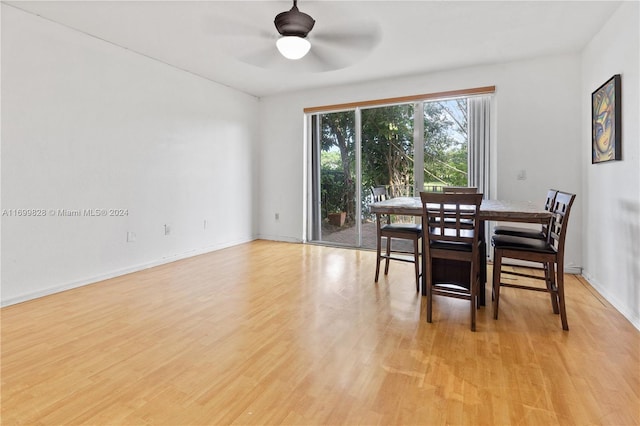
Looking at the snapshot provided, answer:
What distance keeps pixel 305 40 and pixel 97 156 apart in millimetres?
2377

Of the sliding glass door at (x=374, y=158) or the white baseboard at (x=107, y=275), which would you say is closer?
the white baseboard at (x=107, y=275)

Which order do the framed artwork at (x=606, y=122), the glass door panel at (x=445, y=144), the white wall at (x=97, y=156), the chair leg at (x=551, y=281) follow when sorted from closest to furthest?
the chair leg at (x=551, y=281), the framed artwork at (x=606, y=122), the white wall at (x=97, y=156), the glass door panel at (x=445, y=144)

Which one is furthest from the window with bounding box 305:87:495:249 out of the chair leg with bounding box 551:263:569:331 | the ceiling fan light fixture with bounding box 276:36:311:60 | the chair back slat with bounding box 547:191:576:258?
the ceiling fan light fixture with bounding box 276:36:311:60

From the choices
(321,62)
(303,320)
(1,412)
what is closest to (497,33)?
(321,62)

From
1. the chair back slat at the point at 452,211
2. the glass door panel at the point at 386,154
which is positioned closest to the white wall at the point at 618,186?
the chair back slat at the point at 452,211

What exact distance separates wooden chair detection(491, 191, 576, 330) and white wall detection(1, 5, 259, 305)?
3.64m

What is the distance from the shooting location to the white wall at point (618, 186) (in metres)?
2.32

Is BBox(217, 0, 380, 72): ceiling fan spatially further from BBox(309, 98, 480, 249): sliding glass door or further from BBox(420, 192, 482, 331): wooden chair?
BBox(420, 192, 482, 331): wooden chair

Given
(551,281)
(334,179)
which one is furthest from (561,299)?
(334,179)

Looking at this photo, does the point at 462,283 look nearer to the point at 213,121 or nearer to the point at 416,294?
the point at 416,294

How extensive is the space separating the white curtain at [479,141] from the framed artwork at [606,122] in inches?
41.0

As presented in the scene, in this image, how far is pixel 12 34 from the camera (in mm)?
2639

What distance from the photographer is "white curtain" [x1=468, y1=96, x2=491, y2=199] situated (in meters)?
3.98

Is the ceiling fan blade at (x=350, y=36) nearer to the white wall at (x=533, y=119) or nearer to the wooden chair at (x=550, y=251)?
the white wall at (x=533, y=119)
